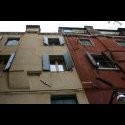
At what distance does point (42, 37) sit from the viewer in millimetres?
16625

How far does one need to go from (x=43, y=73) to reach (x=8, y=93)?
2224mm

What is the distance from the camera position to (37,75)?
11664 mm

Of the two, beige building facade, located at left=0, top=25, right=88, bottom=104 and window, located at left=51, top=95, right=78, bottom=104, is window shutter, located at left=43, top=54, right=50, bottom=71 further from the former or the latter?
window, located at left=51, top=95, right=78, bottom=104

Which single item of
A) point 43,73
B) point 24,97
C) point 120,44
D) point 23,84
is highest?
point 120,44

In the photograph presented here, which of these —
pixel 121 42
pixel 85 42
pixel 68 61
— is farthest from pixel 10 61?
pixel 121 42

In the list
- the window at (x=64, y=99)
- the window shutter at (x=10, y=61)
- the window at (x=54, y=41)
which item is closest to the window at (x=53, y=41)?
the window at (x=54, y=41)

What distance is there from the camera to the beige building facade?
10289mm

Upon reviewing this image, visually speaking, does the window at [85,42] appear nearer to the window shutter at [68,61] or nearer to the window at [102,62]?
the window at [102,62]

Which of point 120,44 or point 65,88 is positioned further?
point 120,44

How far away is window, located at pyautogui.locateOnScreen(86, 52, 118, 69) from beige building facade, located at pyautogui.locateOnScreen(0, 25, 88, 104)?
3.97 ft
